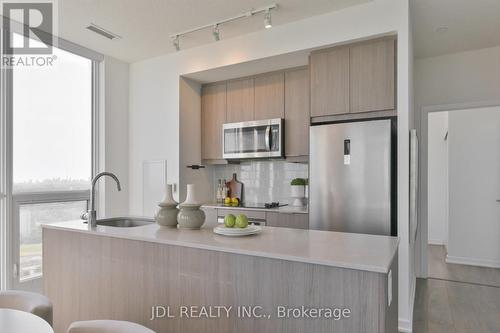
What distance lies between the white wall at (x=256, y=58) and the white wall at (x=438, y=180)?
3.09 metres

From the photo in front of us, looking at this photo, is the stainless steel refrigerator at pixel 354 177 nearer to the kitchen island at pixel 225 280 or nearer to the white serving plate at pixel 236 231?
the kitchen island at pixel 225 280

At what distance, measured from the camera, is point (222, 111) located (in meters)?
4.23

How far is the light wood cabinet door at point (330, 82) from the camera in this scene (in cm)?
301

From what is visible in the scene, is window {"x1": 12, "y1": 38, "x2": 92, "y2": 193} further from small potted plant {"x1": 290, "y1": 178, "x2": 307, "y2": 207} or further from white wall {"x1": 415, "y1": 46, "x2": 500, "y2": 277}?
white wall {"x1": 415, "y1": 46, "x2": 500, "y2": 277}

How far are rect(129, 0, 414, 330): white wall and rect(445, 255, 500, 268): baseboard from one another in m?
1.86

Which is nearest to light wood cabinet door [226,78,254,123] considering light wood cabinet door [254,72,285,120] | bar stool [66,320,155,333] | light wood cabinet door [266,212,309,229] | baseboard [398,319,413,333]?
light wood cabinet door [254,72,285,120]

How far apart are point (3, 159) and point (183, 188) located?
1852mm

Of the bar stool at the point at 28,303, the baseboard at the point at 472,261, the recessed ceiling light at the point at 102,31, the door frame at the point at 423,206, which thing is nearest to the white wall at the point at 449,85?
the door frame at the point at 423,206

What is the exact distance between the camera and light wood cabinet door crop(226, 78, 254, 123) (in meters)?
4.04

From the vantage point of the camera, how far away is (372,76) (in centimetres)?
289

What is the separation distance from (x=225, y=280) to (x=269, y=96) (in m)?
2.71

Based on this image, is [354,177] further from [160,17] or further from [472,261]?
[472,261]

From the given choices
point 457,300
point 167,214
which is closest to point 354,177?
point 167,214

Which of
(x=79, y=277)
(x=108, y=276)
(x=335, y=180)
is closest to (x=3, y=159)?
(x=79, y=277)
